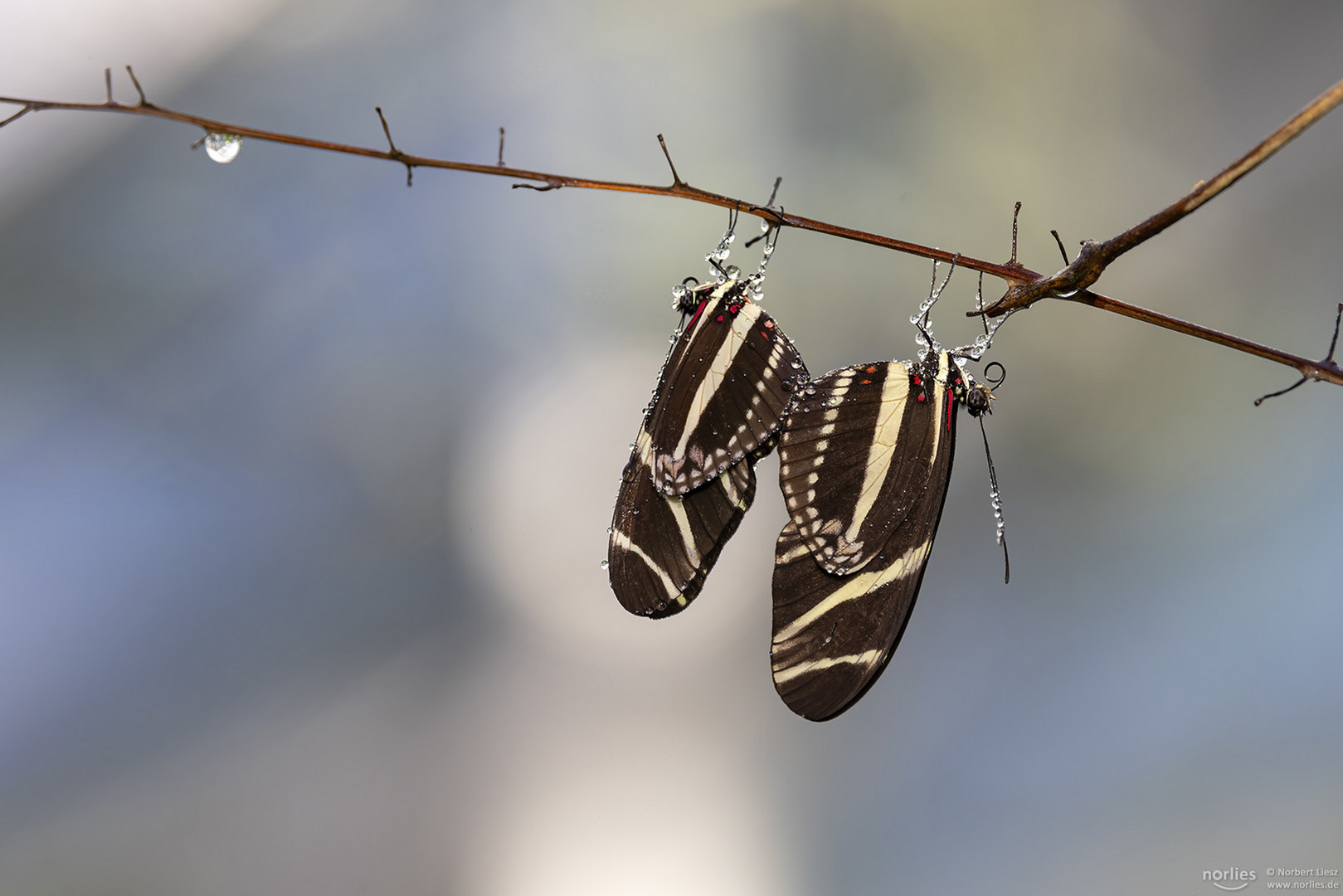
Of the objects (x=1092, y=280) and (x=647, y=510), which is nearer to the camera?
(x=1092, y=280)

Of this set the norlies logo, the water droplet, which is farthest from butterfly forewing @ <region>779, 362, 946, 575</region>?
the norlies logo

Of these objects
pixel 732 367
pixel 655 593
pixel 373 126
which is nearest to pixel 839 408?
pixel 732 367

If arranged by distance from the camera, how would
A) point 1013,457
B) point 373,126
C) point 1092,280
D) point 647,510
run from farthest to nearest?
1. point 1013,457
2. point 373,126
3. point 647,510
4. point 1092,280

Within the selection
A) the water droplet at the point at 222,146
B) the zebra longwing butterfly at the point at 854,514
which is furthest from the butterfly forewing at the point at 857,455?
the water droplet at the point at 222,146

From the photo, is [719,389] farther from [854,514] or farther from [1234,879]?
[1234,879]

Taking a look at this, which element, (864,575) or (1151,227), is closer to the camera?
(1151,227)

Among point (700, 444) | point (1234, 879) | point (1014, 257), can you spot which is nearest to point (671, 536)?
point (700, 444)

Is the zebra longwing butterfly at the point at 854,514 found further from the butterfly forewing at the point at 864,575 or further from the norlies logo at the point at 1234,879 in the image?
the norlies logo at the point at 1234,879

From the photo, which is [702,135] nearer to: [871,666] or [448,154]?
[448,154]
